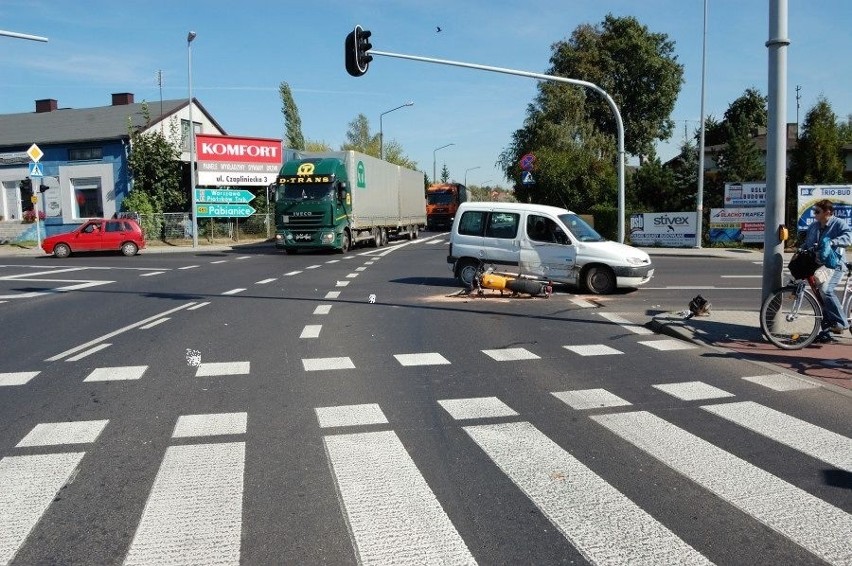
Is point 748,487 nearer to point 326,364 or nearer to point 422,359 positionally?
point 422,359

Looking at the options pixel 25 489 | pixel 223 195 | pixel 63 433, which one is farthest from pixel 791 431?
pixel 223 195

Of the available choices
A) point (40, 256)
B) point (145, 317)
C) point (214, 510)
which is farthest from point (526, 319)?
point (40, 256)

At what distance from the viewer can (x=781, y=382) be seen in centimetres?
729

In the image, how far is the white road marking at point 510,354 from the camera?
339 inches

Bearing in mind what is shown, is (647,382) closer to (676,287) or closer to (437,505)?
(437,505)

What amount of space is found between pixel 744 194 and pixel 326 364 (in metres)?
25.4

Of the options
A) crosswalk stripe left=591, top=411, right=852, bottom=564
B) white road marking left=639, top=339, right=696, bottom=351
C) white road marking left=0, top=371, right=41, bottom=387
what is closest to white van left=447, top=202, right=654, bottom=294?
white road marking left=639, top=339, right=696, bottom=351

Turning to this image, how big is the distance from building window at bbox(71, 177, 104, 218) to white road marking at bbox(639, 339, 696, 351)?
124 ft

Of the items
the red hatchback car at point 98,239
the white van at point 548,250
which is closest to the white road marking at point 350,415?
the white van at point 548,250

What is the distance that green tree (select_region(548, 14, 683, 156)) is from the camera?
5603 cm

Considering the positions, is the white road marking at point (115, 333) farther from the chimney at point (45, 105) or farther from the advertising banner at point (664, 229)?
the chimney at point (45, 105)

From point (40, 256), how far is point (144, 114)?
13010mm

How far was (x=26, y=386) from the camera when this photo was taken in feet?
24.6

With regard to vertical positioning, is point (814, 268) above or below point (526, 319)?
above
